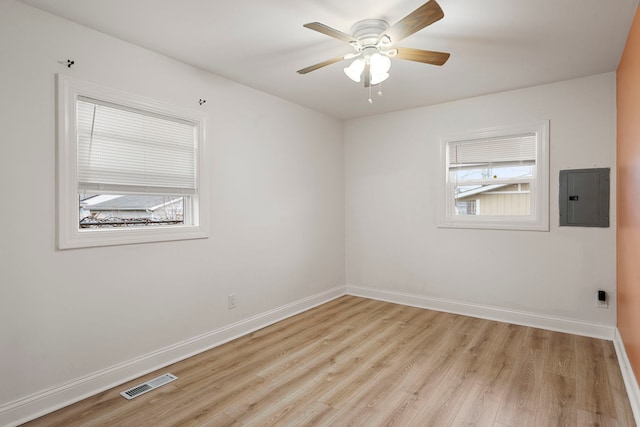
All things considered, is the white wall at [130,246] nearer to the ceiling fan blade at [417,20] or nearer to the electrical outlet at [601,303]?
the ceiling fan blade at [417,20]

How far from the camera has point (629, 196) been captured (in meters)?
2.45

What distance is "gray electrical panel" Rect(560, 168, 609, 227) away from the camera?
325 centimetres

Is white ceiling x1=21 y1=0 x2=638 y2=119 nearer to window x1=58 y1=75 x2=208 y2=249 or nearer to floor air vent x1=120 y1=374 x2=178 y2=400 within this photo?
window x1=58 y1=75 x2=208 y2=249

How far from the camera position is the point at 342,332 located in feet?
11.6

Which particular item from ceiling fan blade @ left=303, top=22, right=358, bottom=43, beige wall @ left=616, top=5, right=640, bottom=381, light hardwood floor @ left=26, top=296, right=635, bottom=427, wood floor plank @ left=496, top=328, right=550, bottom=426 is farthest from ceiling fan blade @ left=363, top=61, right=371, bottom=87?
wood floor plank @ left=496, top=328, right=550, bottom=426

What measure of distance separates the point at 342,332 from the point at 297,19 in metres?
2.81

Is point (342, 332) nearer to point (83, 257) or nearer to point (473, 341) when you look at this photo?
point (473, 341)

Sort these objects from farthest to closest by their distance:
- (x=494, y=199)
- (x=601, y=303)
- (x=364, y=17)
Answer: (x=494, y=199) → (x=601, y=303) → (x=364, y=17)

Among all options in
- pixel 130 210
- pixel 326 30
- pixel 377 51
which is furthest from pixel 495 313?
pixel 130 210

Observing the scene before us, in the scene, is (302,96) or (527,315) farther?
(302,96)

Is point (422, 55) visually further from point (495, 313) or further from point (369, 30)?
point (495, 313)

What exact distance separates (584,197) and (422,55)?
2289 millimetres

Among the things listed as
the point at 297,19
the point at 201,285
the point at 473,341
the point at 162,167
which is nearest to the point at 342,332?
the point at 473,341

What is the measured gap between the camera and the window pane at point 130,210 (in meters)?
2.54
